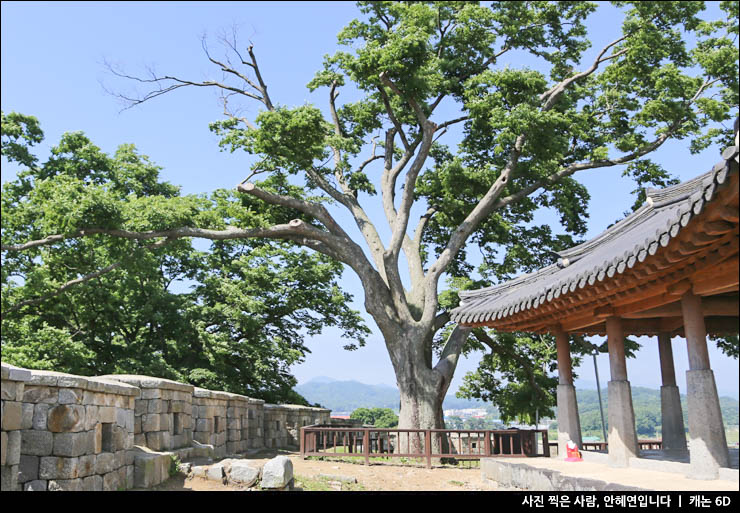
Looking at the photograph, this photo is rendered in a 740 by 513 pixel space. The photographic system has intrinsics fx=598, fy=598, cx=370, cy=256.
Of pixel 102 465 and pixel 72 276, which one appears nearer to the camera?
pixel 102 465

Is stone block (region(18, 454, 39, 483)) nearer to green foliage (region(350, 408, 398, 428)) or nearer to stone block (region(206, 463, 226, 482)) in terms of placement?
stone block (region(206, 463, 226, 482))

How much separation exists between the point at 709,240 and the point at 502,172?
11798 millimetres

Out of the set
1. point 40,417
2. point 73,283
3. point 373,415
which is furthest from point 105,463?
point 373,415

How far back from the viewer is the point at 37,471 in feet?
20.4

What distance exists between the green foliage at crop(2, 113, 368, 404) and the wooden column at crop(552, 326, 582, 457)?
9738 mm

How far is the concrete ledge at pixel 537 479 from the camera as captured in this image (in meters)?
6.28

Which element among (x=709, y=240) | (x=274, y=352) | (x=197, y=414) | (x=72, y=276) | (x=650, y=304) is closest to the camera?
(x=709, y=240)

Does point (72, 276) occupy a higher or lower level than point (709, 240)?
higher

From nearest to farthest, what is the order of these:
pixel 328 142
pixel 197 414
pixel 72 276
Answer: pixel 197 414
pixel 328 142
pixel 72 276

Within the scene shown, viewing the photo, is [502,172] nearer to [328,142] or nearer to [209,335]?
[328,142]

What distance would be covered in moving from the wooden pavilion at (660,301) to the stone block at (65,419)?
18.1ft

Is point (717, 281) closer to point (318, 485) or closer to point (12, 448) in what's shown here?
point (12, 448)

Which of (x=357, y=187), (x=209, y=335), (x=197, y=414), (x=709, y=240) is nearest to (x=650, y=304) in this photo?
(x=709, y=240)

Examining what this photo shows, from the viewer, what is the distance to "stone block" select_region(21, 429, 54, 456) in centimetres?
620
